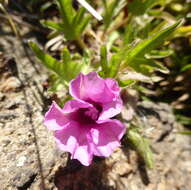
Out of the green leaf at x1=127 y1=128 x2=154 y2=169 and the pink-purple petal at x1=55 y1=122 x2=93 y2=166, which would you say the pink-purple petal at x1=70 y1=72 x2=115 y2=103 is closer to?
the pink-purple petal at x1=55 y1=122 x2=93 y2=166

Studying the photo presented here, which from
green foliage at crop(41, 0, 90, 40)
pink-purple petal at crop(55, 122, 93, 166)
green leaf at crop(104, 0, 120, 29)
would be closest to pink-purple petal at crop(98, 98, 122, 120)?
pink-purple petal at crop(55, 122, 93, 166)

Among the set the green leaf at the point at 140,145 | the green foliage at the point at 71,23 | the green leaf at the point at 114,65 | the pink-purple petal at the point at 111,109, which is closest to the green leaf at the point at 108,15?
the green foliage at the point at 71,23

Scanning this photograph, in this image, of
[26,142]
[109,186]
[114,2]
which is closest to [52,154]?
[26,142]

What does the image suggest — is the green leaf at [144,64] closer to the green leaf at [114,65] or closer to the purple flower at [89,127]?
the green leaf at [114,65]

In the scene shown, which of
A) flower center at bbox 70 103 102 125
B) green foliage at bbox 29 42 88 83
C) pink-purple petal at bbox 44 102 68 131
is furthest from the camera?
green foliage at bbox 29 42 88 83

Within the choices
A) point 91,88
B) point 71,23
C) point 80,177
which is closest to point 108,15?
point 71,23

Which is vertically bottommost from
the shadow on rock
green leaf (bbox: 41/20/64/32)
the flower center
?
the shadow on rock
